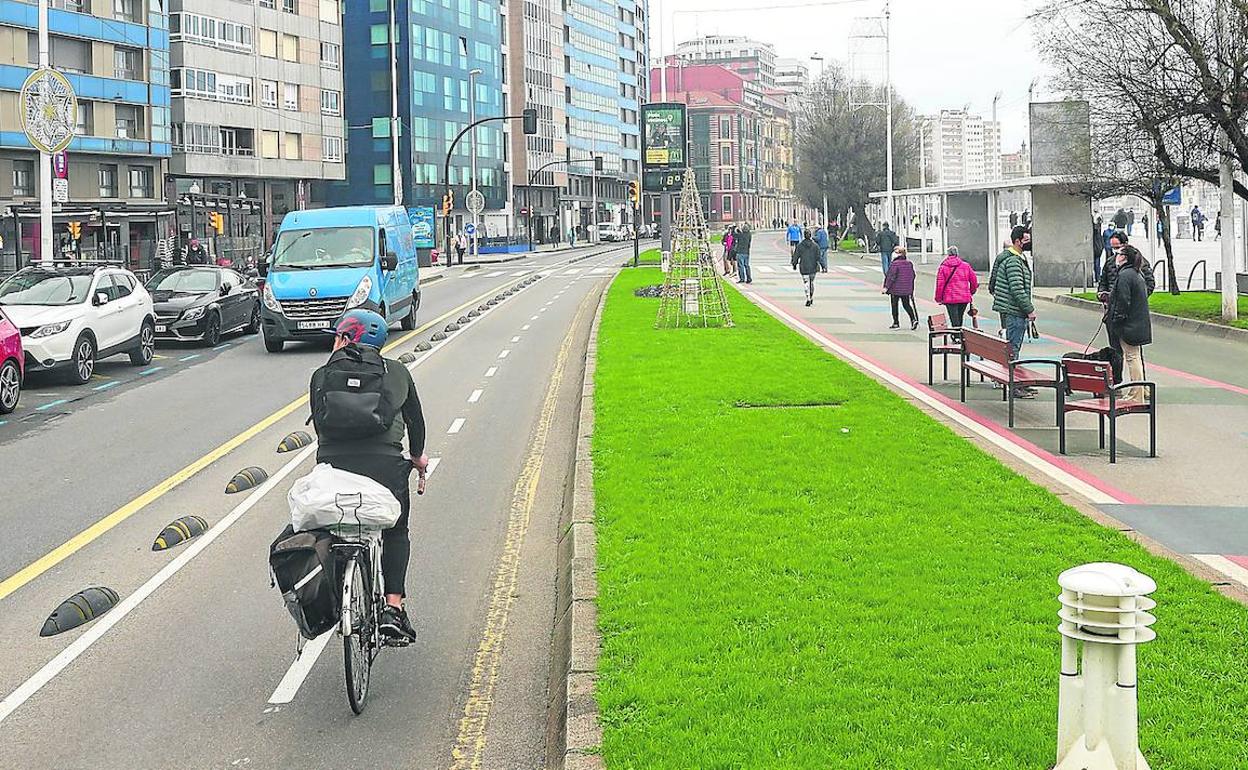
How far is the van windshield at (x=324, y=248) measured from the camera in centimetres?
2659

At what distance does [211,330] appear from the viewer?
27.7 meters

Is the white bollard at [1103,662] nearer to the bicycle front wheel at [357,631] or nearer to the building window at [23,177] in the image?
the bicycle front wheel at [357,631]

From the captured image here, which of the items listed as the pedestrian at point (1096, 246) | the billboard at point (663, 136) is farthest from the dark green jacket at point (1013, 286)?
the billboard at point (663, 136)

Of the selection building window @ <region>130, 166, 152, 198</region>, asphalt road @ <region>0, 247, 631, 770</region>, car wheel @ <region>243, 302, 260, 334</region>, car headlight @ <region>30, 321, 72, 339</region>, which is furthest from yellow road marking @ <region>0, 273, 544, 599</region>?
building window @ <region>130, 166, 152, 198</region>

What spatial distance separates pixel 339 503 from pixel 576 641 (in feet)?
4.38

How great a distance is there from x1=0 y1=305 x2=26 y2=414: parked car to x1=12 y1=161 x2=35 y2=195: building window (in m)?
43.8

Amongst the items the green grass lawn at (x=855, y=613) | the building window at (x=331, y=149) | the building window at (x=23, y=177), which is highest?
the building window at (x=331, y=149)

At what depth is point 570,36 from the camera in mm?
146000

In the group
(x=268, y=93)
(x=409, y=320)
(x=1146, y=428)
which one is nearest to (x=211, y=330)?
(x=409, y=320)

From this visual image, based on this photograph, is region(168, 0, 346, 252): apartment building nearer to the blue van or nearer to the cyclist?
the blue van

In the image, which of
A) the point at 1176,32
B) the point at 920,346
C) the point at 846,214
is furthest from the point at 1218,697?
the point at 846,214

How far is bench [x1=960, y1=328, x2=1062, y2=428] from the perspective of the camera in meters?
14.4

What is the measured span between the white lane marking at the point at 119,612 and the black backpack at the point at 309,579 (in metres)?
1.50

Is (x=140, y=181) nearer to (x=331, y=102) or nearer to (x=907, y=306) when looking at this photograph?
(x=331, y=102)
